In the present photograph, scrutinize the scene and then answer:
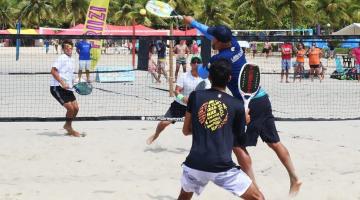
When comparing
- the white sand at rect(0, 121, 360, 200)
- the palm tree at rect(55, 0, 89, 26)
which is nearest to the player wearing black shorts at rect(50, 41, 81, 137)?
the white sand at rect(0, 121, 360, 200)

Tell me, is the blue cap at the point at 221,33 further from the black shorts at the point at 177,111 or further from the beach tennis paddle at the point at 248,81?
the black shorts at the point at 177,111

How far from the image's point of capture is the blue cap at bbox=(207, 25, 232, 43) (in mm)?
5047

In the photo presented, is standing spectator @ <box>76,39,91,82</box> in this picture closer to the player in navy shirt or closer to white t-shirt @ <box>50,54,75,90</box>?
white t-shirt @ <box>50,54,75,90</box>

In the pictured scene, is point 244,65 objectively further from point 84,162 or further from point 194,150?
point 84,162

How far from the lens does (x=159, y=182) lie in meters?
6.36

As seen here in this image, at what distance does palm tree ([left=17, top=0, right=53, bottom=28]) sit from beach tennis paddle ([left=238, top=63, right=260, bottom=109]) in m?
73.2

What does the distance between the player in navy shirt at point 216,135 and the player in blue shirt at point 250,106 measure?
98 centimetres

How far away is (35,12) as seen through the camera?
75.4 meters

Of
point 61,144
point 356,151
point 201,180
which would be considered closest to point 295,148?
point 356,151

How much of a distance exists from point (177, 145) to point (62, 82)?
2.05m

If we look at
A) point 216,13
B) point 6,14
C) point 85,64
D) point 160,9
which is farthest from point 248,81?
point 6,14

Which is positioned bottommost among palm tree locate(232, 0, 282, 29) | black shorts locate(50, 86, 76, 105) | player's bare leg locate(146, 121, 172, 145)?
player's bare leg locate(146, 121, 172, 145)

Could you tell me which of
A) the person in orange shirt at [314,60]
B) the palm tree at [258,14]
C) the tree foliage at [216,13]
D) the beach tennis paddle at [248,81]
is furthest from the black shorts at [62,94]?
the palm tree at [258,14]

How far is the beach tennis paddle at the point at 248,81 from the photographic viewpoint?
4.99m
